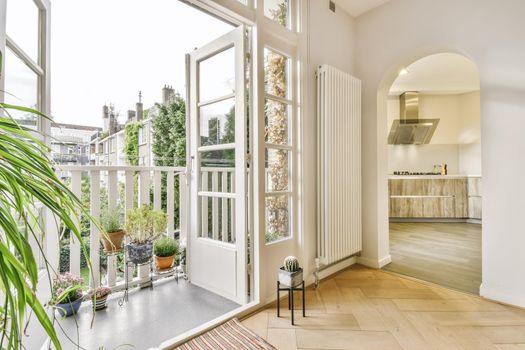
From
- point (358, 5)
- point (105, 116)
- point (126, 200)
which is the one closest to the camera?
point (126, 200)

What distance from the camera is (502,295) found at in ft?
6.82

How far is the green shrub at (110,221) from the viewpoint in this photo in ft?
7.09

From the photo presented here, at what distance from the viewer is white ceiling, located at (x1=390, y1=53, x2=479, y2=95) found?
4121mm

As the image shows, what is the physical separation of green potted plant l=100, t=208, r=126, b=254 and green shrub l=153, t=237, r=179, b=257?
→ 346 mm

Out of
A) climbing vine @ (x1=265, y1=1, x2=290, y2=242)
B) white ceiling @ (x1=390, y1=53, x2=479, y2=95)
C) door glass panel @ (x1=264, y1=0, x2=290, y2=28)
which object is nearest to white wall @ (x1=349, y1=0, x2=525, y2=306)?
door glass panel @ (x1=264, y1=0, x2=290, y2=28)

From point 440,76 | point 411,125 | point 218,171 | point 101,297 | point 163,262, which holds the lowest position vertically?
point 101,297

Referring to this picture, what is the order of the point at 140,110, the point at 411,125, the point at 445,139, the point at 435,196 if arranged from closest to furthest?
the point at 140,110, the point at 435,196, the point at 411,125, the point at 445,139

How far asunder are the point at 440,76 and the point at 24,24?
5772mm

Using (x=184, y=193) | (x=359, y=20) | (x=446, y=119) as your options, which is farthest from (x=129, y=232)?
(x=446, y=119)

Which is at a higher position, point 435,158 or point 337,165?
point 435,158

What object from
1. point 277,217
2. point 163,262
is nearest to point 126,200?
point 163,262

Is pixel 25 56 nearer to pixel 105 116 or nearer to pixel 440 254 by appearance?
pixel 105 116

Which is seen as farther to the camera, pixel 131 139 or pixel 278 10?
pixel 131 139

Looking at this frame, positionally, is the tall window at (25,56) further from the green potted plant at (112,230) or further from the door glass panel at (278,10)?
the door glass panel at (278,10)
